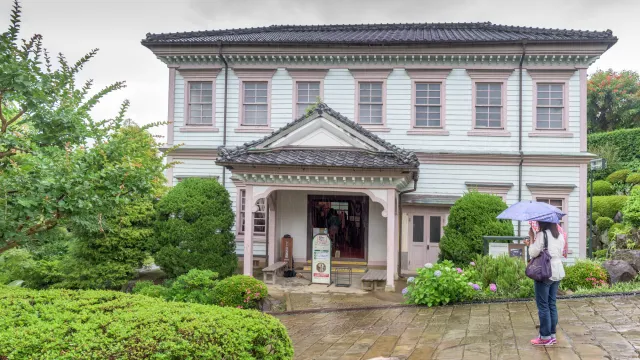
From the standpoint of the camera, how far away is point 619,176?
78.8ft

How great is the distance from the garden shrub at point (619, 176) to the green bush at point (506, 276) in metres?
15.5

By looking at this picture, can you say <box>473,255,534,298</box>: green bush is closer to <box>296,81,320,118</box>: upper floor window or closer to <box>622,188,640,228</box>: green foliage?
<box>622,188,640,228</box>: green foliage

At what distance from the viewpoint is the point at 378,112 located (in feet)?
58.2

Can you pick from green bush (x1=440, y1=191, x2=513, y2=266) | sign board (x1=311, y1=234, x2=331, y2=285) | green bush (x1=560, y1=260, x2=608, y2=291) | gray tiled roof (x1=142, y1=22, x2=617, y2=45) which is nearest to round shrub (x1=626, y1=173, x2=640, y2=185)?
gray tiled roof (x1=142, y1=22, x2=617, y2=45)

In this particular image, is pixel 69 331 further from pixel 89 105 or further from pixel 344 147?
pixel 344 147

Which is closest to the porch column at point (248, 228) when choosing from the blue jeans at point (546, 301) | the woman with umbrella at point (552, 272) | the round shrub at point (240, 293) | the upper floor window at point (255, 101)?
the round shrub at point (240, 293)

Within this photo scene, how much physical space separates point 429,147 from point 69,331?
1384 centimetres

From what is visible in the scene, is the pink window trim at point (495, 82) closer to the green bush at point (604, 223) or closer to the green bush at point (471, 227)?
the green bush at point (471, 227)

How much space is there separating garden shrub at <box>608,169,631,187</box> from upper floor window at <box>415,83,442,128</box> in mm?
12524

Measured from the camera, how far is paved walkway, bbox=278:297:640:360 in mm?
7511

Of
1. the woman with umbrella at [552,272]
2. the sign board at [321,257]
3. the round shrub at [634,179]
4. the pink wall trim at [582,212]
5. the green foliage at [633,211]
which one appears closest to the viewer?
the woman with umbrella at [552,272]

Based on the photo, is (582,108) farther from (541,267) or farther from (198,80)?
(198,80)

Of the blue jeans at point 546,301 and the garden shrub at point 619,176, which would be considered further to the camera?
the garden shrub at point 619,176

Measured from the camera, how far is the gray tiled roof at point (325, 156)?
13508 millimetres
